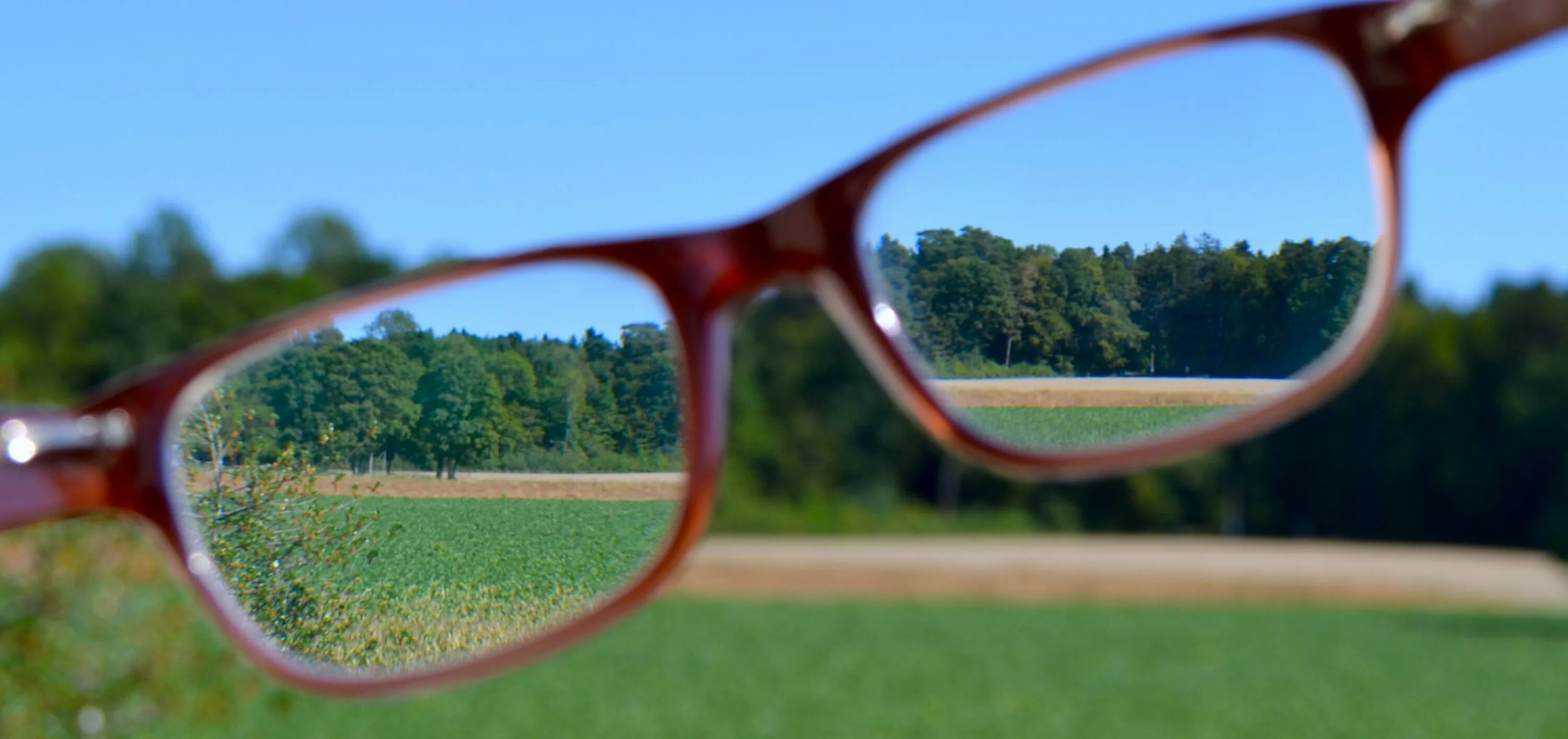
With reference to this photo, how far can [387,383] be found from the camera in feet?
1.82

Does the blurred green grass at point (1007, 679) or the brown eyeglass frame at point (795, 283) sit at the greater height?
the brown eyeglass frame at point (795, 283)

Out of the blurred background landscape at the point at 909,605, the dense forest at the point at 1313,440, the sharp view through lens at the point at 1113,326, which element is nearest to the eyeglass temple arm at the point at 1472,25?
the sharp view through lens at the point at 1113,326

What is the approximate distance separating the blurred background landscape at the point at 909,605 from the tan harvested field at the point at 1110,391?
0.12m

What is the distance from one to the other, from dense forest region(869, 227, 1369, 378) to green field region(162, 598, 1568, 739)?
6985mm

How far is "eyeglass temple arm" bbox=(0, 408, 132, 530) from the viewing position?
409 mm

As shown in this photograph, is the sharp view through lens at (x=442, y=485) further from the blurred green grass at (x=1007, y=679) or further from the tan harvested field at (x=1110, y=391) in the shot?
the blurred green grass at (x=1007, y=679)

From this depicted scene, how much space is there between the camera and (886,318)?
1.82 ft

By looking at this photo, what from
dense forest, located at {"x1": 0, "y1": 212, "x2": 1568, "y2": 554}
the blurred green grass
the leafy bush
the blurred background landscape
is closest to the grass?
the blurred background landscape

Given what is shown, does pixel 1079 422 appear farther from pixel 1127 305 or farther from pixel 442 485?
pixel 442 485

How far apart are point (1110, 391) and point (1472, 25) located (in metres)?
0.22

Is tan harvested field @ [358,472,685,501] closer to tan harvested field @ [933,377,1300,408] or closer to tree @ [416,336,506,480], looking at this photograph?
tree @ [416,336,506,480]

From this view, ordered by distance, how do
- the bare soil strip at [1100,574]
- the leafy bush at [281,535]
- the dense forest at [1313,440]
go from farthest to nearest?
the bare soil strip at [1100,574], the dense forest at [1313,440], the leafy bush at [281,535]

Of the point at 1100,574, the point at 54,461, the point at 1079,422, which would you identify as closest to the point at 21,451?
the point at 54,461

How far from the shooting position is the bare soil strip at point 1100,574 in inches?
603
